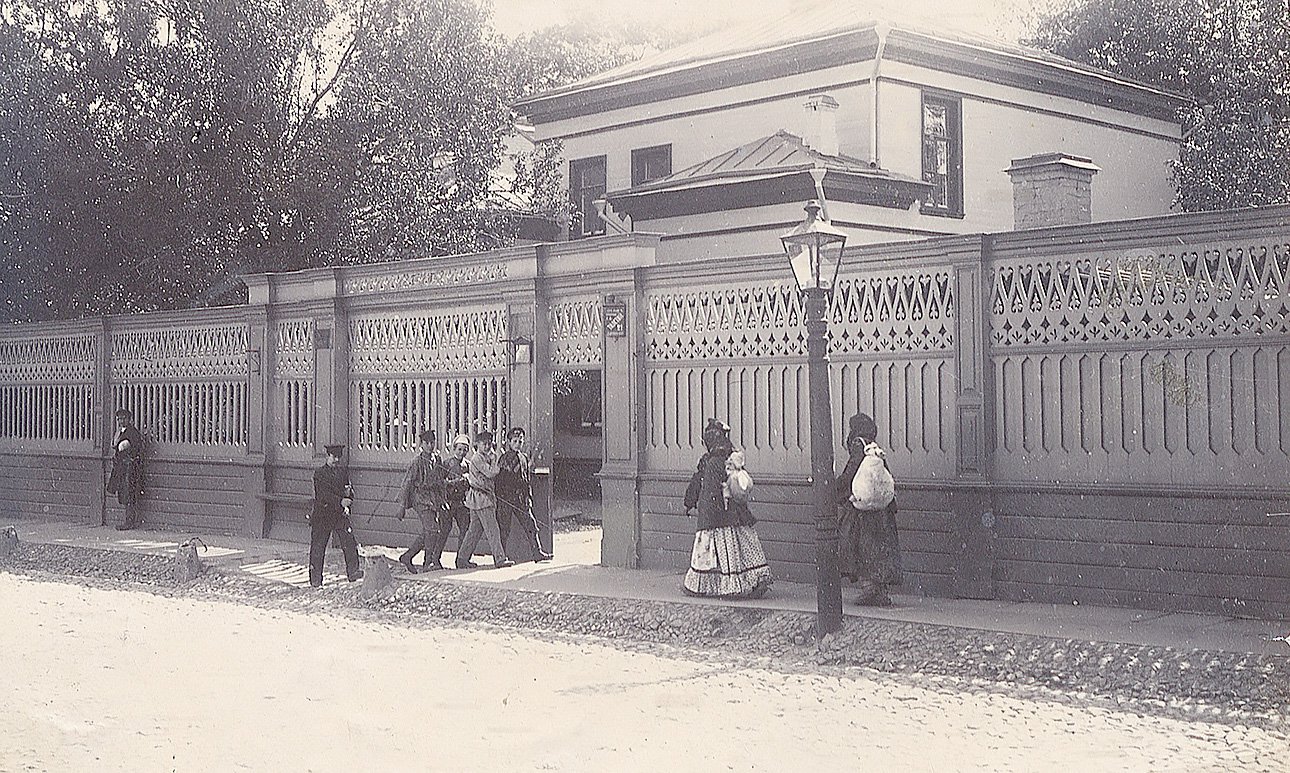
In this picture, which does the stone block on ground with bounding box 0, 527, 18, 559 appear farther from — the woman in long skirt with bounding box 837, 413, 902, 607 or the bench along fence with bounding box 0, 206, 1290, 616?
the woman in long skirt with bounding box 837, 413, 902, 607

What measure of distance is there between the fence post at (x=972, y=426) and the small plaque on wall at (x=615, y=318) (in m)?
3.70

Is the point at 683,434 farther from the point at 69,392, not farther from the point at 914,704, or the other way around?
the point at 69,392

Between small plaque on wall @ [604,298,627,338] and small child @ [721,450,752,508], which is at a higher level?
small plaque on wall @ [604,298,627,338]

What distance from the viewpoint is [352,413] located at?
1748 cm

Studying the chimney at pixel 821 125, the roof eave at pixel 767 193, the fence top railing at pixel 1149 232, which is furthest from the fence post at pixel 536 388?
Answer: the chimney at pixel 821 125

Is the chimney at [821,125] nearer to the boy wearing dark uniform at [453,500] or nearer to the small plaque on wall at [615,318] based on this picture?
the small plaque on wall at [615,318]

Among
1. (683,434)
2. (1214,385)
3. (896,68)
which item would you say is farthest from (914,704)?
(896,68)

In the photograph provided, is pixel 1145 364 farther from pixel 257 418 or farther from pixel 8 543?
pixel 8 543

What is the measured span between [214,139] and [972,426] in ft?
51.4

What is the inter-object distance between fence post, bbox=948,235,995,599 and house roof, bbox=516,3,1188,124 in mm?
10712

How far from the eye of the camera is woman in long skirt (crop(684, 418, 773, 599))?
39.3 ft

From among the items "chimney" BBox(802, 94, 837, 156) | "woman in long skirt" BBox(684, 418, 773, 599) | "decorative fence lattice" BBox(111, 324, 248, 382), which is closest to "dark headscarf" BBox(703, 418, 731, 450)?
"woman in long skirt" BBox(684, 418, 773, 599)

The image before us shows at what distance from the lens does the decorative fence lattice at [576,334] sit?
15.0 m

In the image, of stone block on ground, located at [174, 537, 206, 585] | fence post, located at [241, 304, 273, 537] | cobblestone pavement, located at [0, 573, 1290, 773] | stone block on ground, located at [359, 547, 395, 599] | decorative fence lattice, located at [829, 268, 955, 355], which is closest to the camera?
cobblestone pavement, located at [0, 573, 1290, 773]
